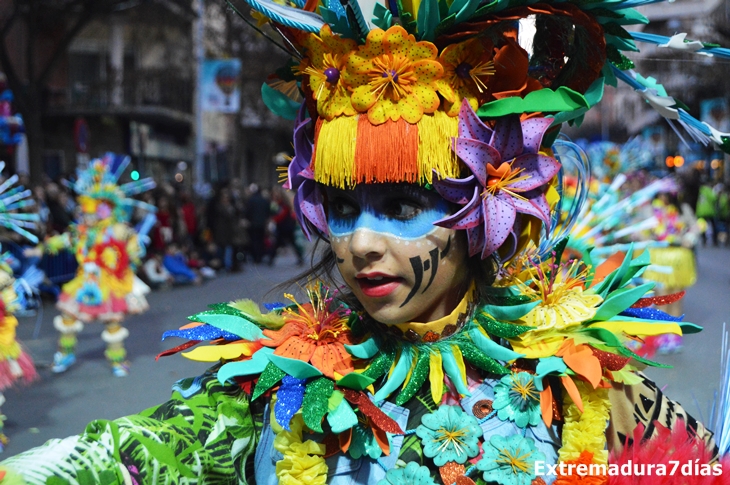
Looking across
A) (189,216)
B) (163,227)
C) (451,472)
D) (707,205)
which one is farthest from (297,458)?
(707,205)

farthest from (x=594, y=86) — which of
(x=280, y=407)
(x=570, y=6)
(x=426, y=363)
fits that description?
(x=280, y=407)

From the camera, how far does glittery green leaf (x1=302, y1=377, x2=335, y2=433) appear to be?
1536 millimetres

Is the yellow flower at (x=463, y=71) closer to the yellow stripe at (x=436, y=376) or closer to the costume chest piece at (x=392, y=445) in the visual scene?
the yellow stripe at (x=436, y=376)

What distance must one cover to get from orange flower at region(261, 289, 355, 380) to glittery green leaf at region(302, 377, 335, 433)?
3 centimetres

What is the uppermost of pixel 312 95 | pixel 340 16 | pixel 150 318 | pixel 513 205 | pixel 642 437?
pixel 340 16

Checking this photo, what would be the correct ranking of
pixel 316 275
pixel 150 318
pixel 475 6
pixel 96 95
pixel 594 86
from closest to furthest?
pixel 475 6 < pixel 594 86 < pixel 316 275 < pixel 150 318 < pixel 96 95

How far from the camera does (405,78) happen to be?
1590mm

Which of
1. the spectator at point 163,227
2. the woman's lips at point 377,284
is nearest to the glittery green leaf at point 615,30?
the woman's lips at point 377,284

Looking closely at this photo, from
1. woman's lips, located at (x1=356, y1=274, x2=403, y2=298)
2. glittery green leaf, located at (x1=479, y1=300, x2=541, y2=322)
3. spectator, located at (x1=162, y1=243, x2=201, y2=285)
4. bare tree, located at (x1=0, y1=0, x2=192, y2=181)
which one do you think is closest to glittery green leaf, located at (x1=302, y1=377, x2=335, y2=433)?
woman's lips, located at (x1=356, y1=274, x2=403, y2=298)

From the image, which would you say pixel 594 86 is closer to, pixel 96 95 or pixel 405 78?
pixel 405 78

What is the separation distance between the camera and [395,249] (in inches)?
63.4

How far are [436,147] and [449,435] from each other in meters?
0.64

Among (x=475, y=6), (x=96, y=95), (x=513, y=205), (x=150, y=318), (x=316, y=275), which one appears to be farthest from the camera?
(x=96, y=95)

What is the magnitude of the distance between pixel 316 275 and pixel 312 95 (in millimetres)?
509
